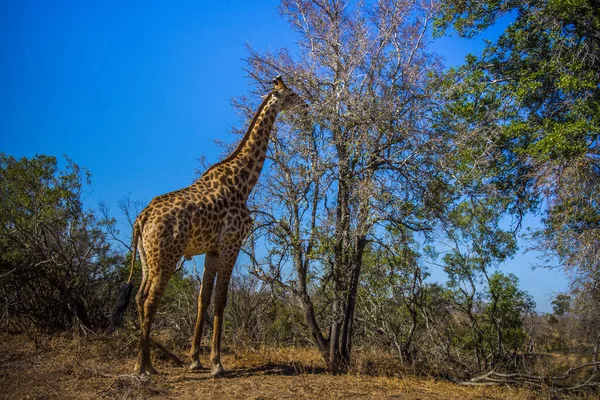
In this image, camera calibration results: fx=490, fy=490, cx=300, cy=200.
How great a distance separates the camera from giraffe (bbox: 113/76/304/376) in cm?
720

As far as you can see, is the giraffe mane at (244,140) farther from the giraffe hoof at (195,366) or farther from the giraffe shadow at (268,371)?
the giraffe shadow at (268,371)

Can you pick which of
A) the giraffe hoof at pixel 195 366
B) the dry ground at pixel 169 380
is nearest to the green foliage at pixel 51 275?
the dry ground at pixel 169 380

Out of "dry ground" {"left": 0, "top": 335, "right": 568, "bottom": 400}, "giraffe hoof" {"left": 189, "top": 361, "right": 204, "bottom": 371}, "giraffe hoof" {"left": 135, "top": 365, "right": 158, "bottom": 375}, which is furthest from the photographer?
"giraffe hoof" {"left": 189, "top": 361, "right": 204, "bottom": 371}

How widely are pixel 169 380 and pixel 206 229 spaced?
7.47 feet

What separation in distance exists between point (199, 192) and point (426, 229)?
14.5 feet

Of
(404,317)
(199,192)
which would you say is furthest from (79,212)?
(404,317)

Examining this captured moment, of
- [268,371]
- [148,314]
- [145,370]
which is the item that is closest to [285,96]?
[148,314]

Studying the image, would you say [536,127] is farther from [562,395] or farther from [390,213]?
[562,395]

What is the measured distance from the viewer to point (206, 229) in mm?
7719

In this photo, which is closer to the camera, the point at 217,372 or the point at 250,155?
the point at 217,372

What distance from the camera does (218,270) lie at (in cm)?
797

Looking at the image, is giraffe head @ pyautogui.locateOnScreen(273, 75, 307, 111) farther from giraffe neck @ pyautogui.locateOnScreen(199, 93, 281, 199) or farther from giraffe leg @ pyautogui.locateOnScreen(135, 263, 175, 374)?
giraffe leg @ pyautogui.locateOnScreen(135, 263, 175, 374)

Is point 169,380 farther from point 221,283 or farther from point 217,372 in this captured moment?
point 221,283

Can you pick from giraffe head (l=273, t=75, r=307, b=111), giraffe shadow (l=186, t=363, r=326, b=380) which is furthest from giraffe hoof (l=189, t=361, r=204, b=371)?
giraffe head (l=273, t=75, r=307, b=111)
